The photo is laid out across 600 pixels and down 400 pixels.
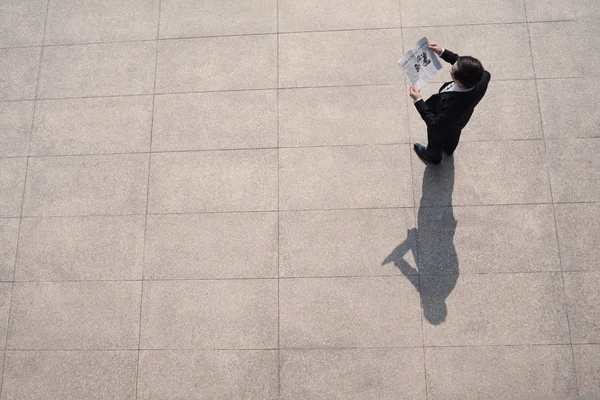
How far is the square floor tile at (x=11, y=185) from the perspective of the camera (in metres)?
6.04

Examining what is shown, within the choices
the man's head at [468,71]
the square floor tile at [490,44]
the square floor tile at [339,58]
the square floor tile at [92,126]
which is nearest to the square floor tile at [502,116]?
the square floor tile at [490,44]

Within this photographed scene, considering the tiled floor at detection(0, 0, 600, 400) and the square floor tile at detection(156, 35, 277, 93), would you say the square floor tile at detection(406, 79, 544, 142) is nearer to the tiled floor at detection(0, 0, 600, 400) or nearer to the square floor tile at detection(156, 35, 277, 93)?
the tiled floor at detection(0, 0, 600, 400)

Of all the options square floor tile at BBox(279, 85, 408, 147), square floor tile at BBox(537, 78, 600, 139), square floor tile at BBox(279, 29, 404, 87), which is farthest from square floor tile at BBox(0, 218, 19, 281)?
square floor tile at BBox(537, 78, 600, 139)

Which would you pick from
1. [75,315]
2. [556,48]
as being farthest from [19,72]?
[556,48]

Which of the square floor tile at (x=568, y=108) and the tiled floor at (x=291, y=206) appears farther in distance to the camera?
the square floor tile at (x=568, y=108)

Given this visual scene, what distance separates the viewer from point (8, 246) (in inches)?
233

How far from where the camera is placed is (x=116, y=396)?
17.9 ft

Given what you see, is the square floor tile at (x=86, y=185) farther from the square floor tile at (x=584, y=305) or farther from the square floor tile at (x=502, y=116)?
the square floor tile at (x=584, y=305)

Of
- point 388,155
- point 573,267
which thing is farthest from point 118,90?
point 573,267

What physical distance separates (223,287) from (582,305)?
3689 millimetres

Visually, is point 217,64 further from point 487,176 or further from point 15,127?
point 487,176

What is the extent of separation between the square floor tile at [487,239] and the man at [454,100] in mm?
845

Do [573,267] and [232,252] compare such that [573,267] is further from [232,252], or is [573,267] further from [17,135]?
[17,135]

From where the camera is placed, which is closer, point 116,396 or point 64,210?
point 116,396
